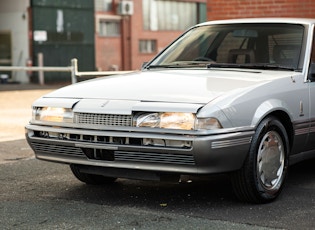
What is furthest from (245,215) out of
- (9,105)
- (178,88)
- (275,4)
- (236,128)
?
(9,105)

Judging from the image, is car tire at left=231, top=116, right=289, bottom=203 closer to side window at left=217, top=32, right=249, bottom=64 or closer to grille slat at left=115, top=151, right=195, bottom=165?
grille slat at left=115, top=151, right=195, bottom=165

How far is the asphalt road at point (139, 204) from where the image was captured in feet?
14.9

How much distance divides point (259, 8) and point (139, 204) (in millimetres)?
6318

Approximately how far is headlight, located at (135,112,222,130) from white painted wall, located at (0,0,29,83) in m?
21.0

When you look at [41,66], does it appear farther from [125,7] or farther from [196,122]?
[196,122]

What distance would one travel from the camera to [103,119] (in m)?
4.89

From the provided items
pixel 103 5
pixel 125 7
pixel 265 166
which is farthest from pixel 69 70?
pixel 125 7

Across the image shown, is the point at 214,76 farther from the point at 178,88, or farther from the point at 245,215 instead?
the point at 245,215

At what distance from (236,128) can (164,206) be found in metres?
0.88

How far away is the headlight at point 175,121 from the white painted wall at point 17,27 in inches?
826

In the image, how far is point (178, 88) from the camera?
5055mm

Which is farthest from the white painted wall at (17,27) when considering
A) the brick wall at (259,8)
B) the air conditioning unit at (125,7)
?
the brick wall at (259,8)

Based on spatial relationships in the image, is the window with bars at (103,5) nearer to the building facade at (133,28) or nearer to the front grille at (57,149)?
the building facade at (133,28)

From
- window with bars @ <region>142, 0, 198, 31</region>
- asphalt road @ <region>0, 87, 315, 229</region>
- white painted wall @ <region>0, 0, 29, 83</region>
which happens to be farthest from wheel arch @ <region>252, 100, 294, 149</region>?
window with bars @ <region>142, 0, 198, 31</region>
